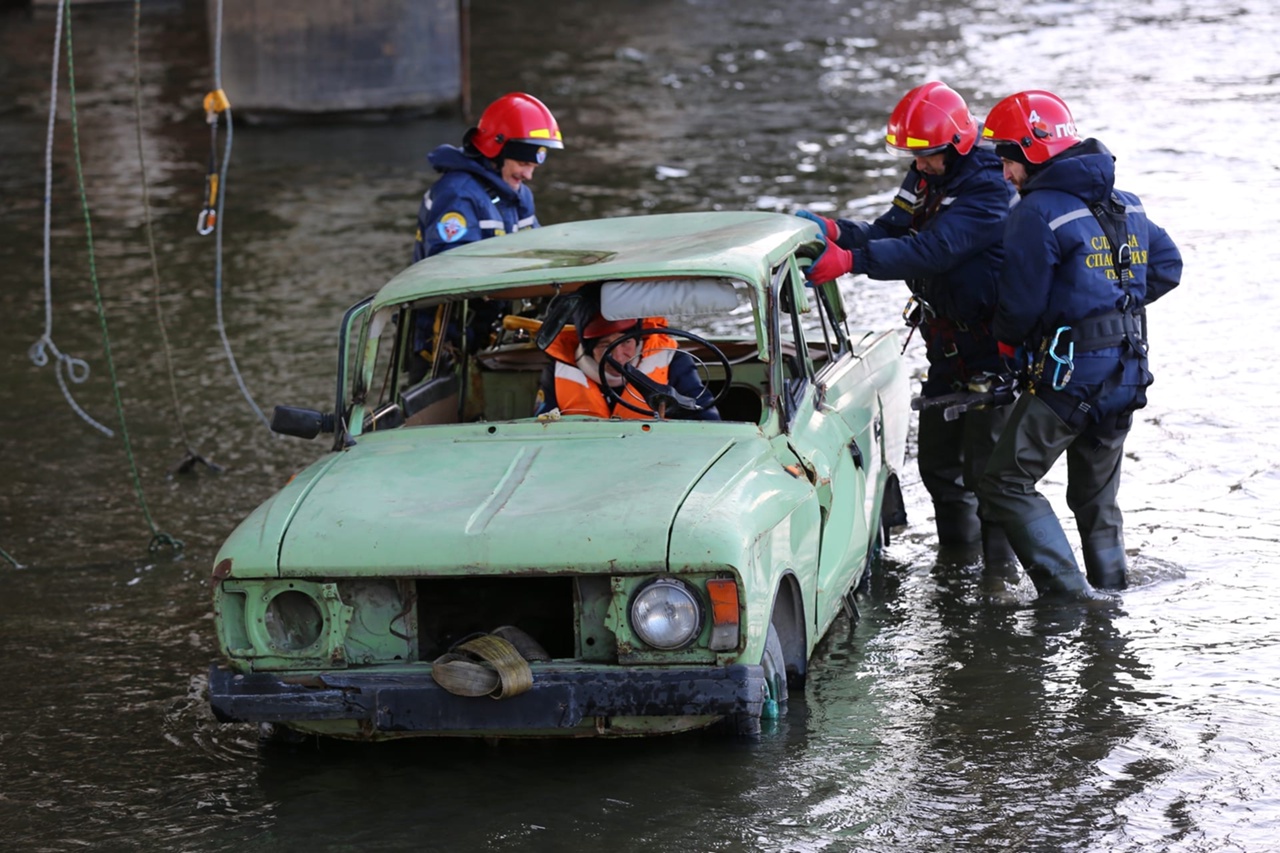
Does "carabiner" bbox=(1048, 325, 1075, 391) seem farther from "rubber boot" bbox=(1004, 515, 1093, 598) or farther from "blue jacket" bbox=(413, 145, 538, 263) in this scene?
"blue jacket" bbox=(413, 145, 538, 263)

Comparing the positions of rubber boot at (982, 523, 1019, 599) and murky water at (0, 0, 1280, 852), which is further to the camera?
rubber boot at (982, 523, 1019, 599)

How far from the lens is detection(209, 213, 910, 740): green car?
5.16m

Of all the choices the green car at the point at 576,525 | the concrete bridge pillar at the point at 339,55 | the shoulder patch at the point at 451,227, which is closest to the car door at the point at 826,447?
the green car at the point at 576,525

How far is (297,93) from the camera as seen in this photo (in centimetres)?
2156

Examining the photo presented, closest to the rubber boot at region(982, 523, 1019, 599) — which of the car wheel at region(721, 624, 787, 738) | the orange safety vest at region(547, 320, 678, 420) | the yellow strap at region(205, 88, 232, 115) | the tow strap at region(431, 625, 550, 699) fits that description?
the orange safety vest at region(547, 320, 678, 420)

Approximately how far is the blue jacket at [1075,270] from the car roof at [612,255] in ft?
2.73

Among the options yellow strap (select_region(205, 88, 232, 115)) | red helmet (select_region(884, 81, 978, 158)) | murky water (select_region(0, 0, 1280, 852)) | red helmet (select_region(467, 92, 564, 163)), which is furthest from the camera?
yellow strap (select_region(205, 88, 232, 115))

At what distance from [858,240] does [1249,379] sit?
330 cm

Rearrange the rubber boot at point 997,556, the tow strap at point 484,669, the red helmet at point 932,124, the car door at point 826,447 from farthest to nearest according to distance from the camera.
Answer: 1. the rubber boot at point 997,556
2. the red helmet at point 932,124
3. the car door at point 826,447
4. the tow strap at point 484,669

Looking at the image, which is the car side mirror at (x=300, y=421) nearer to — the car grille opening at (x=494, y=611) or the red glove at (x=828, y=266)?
the car grille opening at (x=494, y=611)

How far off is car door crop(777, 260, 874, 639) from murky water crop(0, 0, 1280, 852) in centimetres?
36

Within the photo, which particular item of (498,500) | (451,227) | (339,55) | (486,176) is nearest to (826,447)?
(498,500)

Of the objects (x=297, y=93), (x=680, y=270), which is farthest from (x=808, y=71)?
(x=680, y=270)

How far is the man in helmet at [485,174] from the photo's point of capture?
8.40 metres
